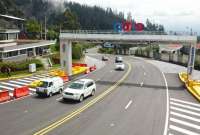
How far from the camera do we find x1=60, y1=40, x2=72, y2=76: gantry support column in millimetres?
51531

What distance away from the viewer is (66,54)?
51.8 m

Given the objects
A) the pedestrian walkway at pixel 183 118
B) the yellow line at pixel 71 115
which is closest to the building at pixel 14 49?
the yellow line at pixel 71 115

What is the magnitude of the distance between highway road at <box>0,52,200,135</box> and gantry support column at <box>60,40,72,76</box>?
44.7 feet

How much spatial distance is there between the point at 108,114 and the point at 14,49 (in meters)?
38.0

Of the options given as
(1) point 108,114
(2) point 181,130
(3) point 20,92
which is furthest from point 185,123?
(3) point 20,92

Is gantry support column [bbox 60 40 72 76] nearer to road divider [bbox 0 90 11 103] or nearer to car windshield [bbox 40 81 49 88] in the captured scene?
car windshield [bbox 40 81 49 88]

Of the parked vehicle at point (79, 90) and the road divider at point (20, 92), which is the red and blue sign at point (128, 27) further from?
the road divider at point (20, 92)

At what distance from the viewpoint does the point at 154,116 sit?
27.8 meters

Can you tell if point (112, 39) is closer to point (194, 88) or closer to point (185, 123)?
point (194, 88)

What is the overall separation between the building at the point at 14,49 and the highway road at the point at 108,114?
26.2 m

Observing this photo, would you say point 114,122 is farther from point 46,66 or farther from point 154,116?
point 46,66

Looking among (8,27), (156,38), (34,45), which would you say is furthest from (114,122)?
(8,27)

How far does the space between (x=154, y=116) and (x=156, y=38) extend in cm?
2111

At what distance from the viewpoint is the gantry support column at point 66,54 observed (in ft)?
169
